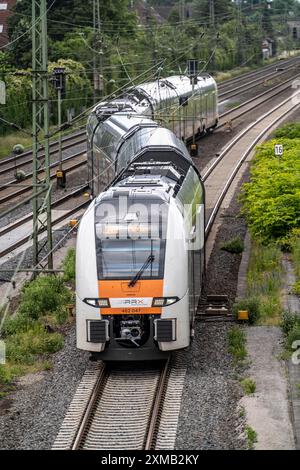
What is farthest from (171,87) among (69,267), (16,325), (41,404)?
(41,404)

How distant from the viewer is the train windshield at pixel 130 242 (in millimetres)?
16547

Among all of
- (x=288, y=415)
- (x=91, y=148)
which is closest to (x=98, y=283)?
(x=288, y=415)

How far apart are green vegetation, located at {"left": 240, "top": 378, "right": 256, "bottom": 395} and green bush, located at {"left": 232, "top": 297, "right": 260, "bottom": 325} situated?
11.5ft

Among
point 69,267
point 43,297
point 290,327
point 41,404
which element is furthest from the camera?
point 69,267

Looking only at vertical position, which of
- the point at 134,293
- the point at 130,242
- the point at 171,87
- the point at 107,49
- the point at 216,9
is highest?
the point at 216,9

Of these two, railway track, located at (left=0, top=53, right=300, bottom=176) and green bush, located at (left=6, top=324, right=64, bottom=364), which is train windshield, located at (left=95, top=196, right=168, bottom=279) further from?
railway track, located at (left=0, top=53, right=300, bottom=176)

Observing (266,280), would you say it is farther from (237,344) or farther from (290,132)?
(290,132)

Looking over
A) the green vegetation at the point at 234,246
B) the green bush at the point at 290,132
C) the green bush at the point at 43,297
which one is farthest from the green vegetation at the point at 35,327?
the green bush at the point at 290,132

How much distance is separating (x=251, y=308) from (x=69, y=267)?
591cm

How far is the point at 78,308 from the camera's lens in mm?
16750

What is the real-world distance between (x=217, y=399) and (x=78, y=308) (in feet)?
9.74

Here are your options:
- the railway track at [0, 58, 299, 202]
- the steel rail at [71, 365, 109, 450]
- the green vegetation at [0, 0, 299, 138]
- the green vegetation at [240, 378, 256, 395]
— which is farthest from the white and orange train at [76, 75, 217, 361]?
the green vegetation at [0, 0, 299, 138]

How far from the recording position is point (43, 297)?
20.9m

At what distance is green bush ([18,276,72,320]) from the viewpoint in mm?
20531
